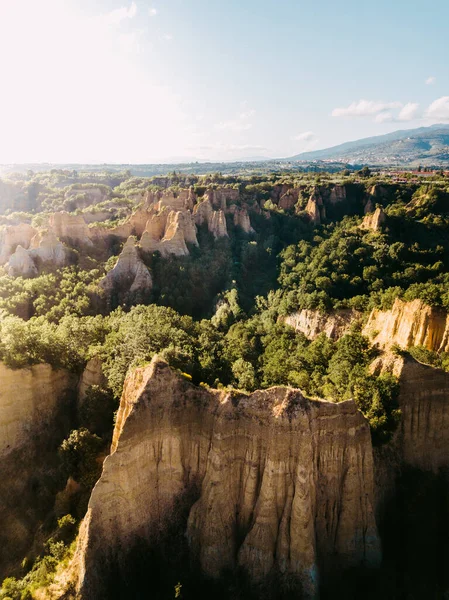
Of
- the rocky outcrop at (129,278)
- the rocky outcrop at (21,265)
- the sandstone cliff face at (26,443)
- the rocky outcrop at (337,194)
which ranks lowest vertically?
the sandstone cliff face at (26,443)

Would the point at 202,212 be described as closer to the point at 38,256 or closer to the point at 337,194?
the point at 38,256

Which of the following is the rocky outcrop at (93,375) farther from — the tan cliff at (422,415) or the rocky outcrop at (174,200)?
the rocky outcrop at (174,200)

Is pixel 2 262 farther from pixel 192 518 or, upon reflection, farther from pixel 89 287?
pixel 192 518

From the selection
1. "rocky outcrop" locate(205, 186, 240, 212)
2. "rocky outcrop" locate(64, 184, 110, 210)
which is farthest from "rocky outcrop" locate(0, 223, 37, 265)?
"rocky outcrop" locate(64, 184, 110, 210)

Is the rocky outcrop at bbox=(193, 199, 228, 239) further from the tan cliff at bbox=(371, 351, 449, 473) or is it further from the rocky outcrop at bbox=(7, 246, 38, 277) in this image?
A: the tan cliff at bbox=(371, 351, 449, 473)

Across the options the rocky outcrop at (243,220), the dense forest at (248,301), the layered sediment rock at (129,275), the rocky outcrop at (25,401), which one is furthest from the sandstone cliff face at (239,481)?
the rocky outcrop at (243,220)

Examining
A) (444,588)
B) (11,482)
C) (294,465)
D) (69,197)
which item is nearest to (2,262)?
(11,482)

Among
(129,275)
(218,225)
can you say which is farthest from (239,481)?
(218,225)
